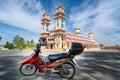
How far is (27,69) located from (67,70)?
1.82 metres

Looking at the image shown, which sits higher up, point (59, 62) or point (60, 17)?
point (60, 17)

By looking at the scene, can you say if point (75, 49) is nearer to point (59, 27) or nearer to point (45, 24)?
point (59, 27)

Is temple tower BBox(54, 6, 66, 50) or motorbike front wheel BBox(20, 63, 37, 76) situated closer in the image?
motorbike front wheel BBox(20, 63, 37, 76)

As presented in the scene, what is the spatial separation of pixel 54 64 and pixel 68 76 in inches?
32.8

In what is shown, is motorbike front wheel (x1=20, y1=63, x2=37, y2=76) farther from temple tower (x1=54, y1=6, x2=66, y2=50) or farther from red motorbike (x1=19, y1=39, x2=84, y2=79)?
temple tower (x1=54, y1=6, x2=66, y2=50)

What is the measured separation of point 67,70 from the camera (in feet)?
17.4

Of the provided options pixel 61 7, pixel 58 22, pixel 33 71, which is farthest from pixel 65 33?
pixel 33 71

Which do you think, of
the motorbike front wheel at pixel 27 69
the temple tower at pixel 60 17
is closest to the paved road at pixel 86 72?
the motorbike front wheel at pixel 27 69

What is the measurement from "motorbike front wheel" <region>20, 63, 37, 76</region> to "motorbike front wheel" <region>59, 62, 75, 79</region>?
1367 millimetres

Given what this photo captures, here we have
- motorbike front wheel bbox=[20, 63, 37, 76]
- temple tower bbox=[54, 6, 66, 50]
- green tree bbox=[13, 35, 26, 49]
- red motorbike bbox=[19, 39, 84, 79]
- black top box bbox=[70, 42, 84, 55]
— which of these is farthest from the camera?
green tree bbox=[13, 35, 26, 49]

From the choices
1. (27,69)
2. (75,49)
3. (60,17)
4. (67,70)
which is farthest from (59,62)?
(60,17)

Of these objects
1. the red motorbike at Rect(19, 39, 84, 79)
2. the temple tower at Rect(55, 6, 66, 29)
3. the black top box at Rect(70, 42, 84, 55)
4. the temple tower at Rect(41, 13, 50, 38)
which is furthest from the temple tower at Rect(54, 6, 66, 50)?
the black top box at Rect(70, 42, 84, 55)

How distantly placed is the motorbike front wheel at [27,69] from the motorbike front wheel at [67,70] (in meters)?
1.37

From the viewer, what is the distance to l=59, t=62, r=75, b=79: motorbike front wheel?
5230mm
